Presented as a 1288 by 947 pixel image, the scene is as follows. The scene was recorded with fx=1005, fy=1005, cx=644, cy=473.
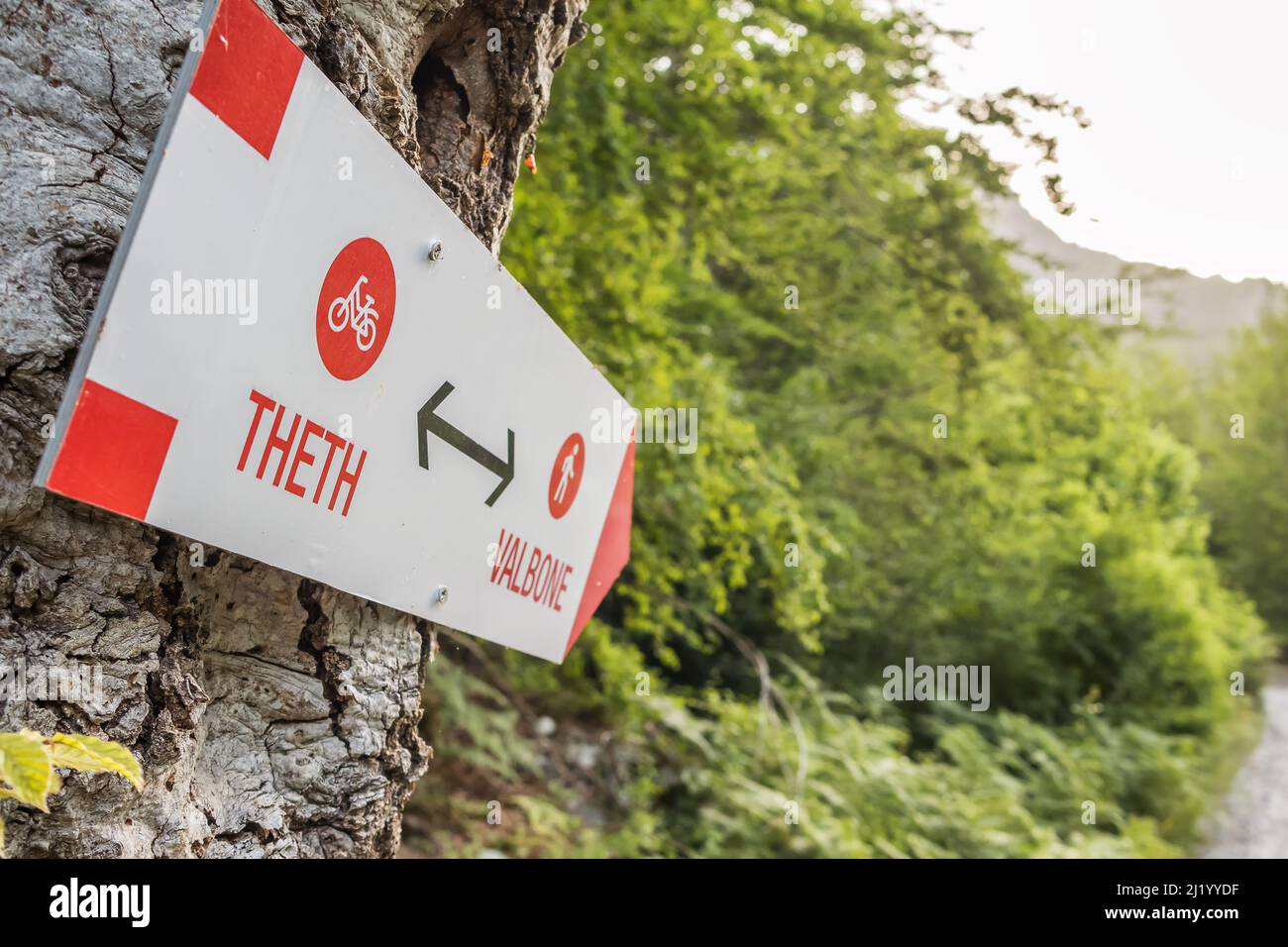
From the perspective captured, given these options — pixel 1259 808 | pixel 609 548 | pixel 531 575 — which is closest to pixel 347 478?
pixel 531 575

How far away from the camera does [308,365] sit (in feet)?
3.89

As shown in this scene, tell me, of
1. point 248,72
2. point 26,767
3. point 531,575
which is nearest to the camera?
point 26,767

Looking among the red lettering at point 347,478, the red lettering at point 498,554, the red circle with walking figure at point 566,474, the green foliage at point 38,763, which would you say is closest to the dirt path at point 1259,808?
the red circle with walking figure at point 566,474

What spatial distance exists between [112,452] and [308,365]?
11.2 inches

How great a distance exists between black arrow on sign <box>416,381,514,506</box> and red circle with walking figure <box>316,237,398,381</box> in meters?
0.15

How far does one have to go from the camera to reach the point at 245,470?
1.12 meters

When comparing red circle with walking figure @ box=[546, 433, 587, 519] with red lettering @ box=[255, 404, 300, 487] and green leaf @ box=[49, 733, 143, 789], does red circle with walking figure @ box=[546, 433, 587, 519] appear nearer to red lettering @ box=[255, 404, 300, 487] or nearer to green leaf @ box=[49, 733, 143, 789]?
red lettering @ box=[255, 404, 300, 487]

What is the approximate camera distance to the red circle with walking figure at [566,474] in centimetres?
189

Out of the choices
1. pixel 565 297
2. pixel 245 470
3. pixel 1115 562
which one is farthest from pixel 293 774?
pixel 1115 562

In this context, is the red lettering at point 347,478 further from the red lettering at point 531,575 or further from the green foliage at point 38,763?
the red lettering at point 531,575

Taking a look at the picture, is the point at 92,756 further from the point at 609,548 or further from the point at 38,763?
the point at 609,548

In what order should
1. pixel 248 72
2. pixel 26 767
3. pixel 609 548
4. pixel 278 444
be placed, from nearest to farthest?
1. pixel 26 767
2. pixel 248 72
3. pixel 278 444
4. pixel 609 548
